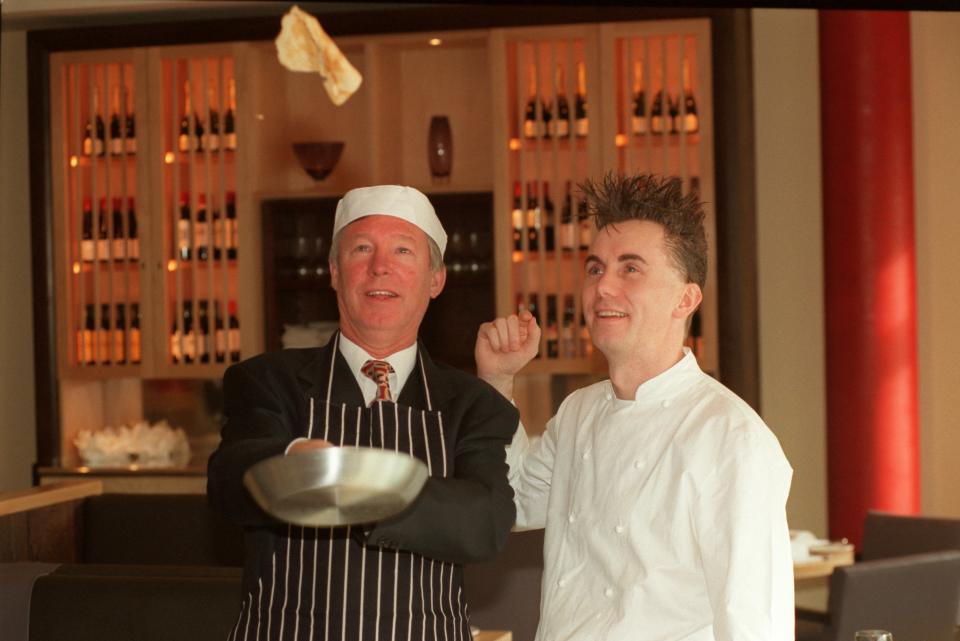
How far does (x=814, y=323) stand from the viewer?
593 cm

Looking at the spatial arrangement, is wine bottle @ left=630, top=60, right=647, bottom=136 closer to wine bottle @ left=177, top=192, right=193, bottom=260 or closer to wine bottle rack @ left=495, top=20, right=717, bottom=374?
wine bottle rack @ left=495, top=20, right=717, bottom=374

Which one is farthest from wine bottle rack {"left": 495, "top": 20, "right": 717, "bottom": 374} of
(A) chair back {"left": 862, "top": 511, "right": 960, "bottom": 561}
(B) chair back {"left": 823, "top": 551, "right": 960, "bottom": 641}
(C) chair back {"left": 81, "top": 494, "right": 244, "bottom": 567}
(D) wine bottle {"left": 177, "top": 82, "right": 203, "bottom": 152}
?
(B) chair back {"left": 823, "top": 551, "right": 960, "bottom": 641}

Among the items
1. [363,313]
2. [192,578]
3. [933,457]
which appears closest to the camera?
[363,313]

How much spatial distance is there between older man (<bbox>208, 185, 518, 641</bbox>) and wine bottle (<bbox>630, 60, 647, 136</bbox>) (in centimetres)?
388

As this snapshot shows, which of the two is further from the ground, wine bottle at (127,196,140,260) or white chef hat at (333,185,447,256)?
wine bottle at (127,196,140,260)

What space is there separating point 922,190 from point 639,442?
14.7 feet

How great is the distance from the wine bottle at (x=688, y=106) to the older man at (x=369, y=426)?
3889mm

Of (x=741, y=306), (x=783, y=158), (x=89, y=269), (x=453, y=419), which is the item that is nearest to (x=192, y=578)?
(x=453, y=419)

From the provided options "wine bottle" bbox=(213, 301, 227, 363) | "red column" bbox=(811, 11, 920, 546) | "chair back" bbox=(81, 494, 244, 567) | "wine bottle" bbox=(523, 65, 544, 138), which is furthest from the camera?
"wine bottle" bbox=(213, 301, 227, 363)

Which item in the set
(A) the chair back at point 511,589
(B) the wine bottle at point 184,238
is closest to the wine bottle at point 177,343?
(B) the wine bottle at point 184,238

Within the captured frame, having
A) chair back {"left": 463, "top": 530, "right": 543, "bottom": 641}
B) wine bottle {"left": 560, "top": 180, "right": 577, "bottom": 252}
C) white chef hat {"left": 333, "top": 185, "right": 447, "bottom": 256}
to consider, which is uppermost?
wine bottle {"left": 560, "top": 180, "right": 577, "bottom": 252}

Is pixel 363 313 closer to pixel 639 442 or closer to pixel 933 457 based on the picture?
pixel 639 442

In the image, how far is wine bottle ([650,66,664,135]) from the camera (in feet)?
18.5

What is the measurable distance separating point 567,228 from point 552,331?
0.48 m
